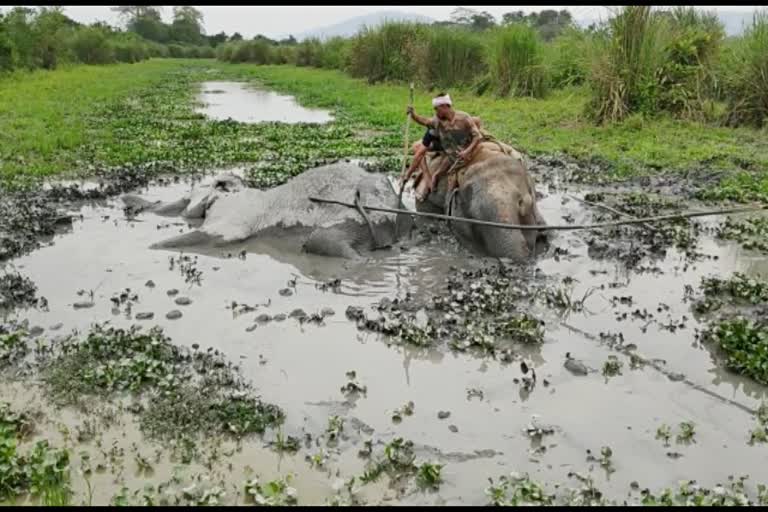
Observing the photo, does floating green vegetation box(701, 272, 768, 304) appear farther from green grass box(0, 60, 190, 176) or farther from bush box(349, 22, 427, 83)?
bush box(349, 22, 427, 83)

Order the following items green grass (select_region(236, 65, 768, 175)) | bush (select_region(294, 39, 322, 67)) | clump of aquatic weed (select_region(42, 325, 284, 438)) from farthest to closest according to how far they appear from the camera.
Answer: bush (select_region(294, 39, 322, 67)) < green grass (select_region(236, 65, 768, 175)) < clump of aquatic weed (select_region(42, 325, 284, 438))

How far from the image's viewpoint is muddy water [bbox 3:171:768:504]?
430cm

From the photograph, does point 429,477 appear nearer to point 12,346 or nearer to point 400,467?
Answer: point 400,467

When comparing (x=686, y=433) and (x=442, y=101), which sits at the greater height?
(x=442, y=101)

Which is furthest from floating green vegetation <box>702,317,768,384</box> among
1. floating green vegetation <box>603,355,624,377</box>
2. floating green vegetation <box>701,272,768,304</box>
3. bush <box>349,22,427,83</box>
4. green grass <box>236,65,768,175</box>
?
bush <box>349,22,427,83</box>

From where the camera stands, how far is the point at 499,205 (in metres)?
7.69

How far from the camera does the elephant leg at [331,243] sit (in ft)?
26.2

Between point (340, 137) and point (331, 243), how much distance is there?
27.2ft

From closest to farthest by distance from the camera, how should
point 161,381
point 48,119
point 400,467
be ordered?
point 400,467 → point 161,381 → point 48,119

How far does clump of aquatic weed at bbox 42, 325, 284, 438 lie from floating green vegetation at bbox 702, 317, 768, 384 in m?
3.36

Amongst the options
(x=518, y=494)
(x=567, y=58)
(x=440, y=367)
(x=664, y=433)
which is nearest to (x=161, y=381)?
(x=440, y=367)

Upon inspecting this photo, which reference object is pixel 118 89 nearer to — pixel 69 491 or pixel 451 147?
pixel 451 147

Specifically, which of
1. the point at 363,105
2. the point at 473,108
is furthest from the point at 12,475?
the point at 363,105

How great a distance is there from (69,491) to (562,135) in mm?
12995
